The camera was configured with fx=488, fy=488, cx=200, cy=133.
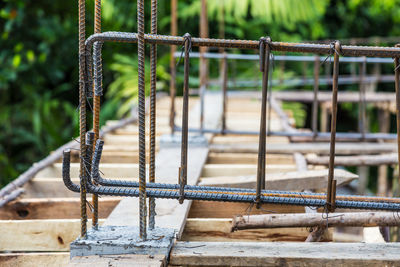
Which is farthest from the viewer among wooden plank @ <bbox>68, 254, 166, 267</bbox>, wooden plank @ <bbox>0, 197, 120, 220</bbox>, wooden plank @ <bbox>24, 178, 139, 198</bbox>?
wooden plank @ <bbox>24, 178, 139, 198</bbox>

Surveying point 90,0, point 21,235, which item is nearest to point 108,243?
point 21,235

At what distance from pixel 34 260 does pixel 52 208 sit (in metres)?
0.56

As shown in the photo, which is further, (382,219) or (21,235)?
(21,235)

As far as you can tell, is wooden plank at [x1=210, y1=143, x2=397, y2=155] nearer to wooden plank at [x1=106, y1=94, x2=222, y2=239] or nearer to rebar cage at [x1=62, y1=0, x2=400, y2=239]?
wooden plank at [x1=106, y1=94, x2=222, y2=239]

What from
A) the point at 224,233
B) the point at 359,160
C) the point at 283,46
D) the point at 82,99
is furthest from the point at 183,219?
the point at 359,160

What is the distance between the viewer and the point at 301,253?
5.38 ft

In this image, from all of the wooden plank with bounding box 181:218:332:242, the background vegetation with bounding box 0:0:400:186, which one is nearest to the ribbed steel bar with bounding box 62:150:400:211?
the wooden plank with bounding box 181:218:332:242

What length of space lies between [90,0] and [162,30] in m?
2.56

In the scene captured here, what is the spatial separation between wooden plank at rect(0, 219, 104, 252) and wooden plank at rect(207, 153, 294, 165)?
5.12 ft

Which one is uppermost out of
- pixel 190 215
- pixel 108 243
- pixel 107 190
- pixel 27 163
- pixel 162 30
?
pixel 162 30

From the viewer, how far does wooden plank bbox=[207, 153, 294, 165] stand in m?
3.46

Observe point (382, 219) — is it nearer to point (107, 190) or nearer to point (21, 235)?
point (107, 190)

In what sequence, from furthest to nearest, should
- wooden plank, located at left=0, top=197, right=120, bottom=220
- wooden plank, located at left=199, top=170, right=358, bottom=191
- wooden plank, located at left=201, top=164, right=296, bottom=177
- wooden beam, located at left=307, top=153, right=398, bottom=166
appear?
1. wooden beam, located at left=307, top=153, right=398, bottom=166
2. wooden plank, located at left=201, top=164, right=296, bottom=177
3. wooden plank, located at left=199, top=170, right=358, bottom=191
4. wooden plank, located at left=0, top=197, right=120, bottom=220

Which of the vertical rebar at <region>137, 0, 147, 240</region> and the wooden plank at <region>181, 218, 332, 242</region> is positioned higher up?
the vertical rebar at <region>137, 0, 147, 240</region>
